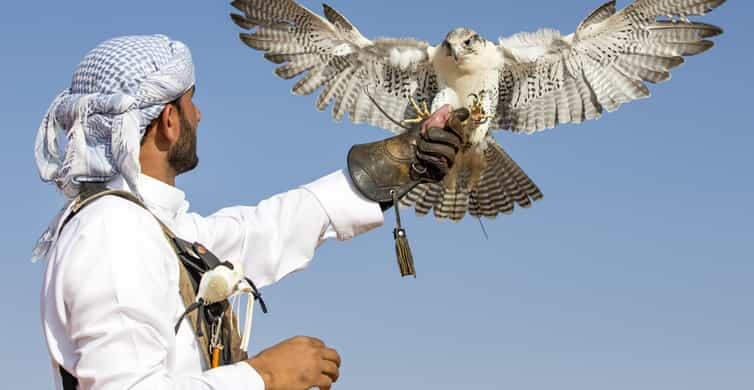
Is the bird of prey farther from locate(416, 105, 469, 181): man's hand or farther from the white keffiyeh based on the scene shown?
the white keffiyeh

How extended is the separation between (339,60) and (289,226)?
5440mm

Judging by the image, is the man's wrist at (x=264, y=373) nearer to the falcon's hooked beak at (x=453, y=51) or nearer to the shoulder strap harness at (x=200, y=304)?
the shoulder strap harness at (x=200, y=304)

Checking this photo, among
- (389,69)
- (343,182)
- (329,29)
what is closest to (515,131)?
(389,69)

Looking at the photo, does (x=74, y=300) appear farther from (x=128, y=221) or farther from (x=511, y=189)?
(x=511, y=189)

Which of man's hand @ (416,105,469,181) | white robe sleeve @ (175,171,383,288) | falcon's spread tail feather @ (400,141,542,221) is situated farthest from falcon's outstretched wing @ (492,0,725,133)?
white robe sleeve @ (175,171,383,288)

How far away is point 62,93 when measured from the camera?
227 cm

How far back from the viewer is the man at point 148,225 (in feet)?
6.15

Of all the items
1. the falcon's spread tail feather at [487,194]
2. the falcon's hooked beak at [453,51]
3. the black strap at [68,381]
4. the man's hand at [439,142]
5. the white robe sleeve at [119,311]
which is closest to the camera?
the white robe sleeve at [119,311]

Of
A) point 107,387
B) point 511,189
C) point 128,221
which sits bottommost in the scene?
point 107,387

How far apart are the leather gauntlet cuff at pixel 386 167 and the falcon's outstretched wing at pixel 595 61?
4.80 m

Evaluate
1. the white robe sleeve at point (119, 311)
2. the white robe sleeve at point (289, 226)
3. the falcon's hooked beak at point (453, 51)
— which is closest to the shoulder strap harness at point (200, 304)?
the white robe sleeve at point (119, 311)

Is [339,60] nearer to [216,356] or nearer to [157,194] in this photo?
[157,194]

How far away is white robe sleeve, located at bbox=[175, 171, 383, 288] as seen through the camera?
2652 millimetres

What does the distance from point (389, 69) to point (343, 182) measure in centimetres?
519
